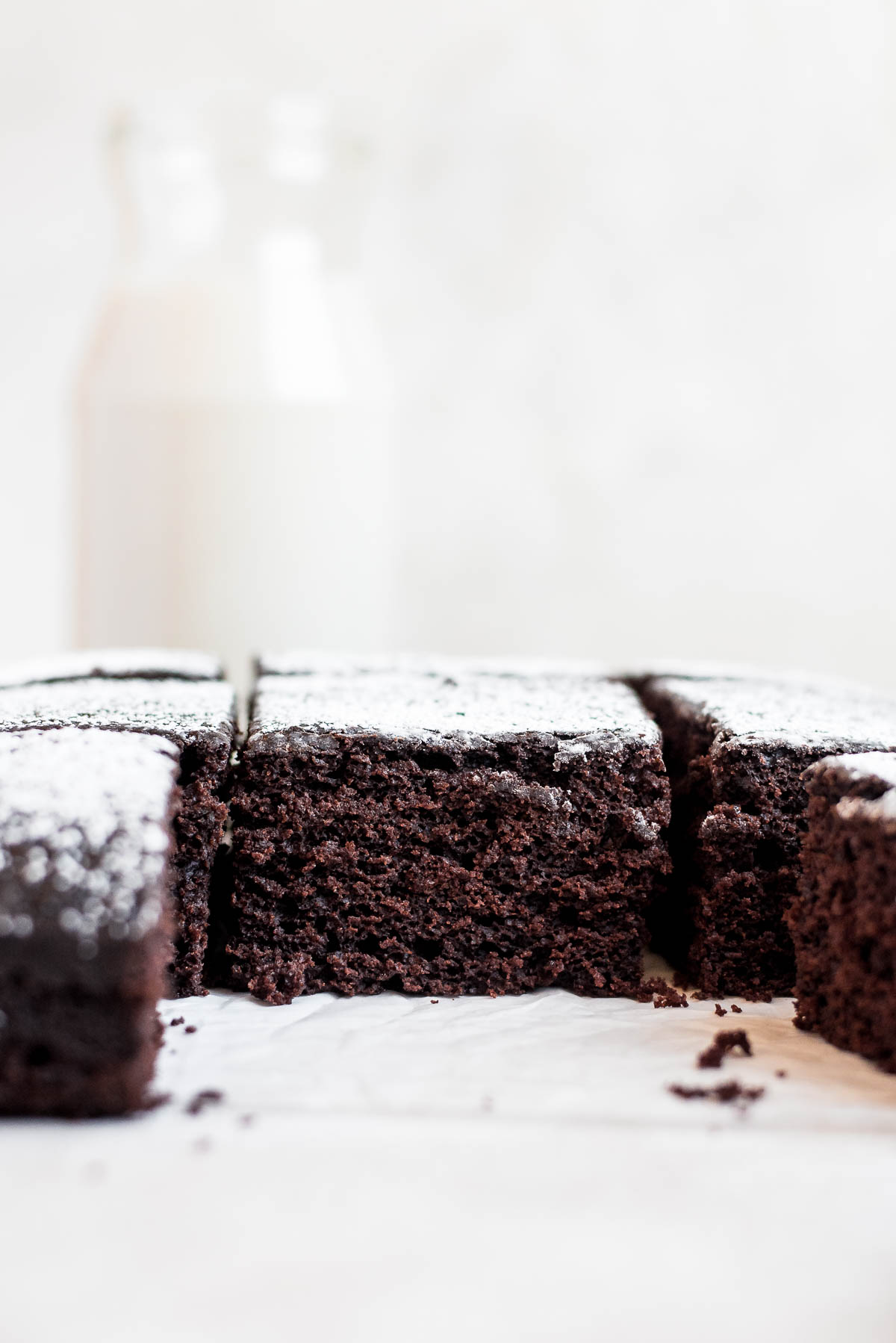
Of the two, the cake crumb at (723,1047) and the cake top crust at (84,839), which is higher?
the cake top crust at (84,839)

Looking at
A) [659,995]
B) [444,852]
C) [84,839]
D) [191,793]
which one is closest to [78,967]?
[84,839]

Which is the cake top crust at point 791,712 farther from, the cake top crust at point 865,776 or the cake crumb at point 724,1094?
the cake crumb at point 724,1094

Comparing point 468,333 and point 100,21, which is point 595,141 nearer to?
point 468,333

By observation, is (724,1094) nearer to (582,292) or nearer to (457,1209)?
(457,1209)

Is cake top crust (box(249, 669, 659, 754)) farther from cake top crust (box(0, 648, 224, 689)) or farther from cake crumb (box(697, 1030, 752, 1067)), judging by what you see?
cake crumb (box(697, 1030, 752, 1067))

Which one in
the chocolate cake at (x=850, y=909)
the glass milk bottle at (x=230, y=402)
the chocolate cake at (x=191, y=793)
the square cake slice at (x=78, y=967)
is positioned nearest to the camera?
the square cake slice at (x=78, y=967)

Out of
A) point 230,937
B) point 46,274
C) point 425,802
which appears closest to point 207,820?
point 230,937

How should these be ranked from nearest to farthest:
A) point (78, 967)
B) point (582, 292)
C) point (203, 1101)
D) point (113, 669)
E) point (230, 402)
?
point (78, 967), point (203, 1101), point (113, 669), point (230, 402), point (582, 292)

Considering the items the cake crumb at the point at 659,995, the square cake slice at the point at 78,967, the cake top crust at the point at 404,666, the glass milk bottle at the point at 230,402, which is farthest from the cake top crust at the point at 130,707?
the glass milk bottle at the point at 230,402
